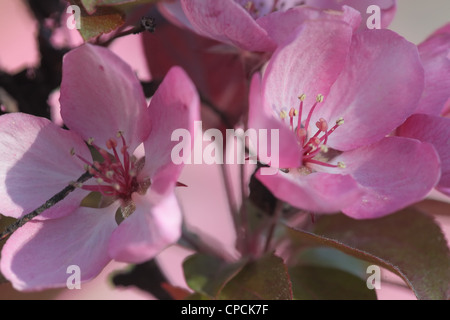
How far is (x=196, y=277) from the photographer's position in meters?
0.57

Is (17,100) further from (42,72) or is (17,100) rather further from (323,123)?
(323,123)

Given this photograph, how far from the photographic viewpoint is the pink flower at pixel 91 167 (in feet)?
1.35

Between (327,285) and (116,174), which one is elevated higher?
(116,174)

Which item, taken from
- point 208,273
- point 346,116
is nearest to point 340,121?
point 346,116

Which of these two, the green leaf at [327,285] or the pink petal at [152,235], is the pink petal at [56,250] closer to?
the pink petal at [152,235]

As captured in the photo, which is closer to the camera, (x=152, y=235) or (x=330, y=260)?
(x=152, y=235)

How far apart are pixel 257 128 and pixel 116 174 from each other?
0.19 m

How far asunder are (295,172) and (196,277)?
0.17 meters

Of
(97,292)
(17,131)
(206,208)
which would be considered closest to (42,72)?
(17,131)

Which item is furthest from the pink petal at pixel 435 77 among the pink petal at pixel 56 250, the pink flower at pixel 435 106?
the pink petal at pixel 56 250

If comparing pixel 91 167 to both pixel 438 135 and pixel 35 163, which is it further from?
pixel 438 135

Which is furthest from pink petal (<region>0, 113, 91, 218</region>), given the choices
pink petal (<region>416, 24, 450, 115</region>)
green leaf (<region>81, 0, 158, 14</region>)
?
pink petal (<region>416, 24, 450, 115</region>)

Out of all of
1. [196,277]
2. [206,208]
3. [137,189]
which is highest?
[137,189]

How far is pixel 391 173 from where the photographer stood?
46 cm
